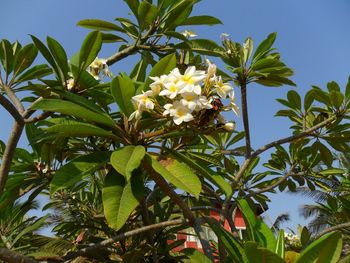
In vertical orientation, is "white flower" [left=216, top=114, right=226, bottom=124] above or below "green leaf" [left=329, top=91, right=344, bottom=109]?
below

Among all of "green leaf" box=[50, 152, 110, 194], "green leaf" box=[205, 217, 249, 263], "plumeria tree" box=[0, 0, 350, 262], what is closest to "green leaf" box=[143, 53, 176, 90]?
"plumeria tree" box=[0, 0, 350, 262]

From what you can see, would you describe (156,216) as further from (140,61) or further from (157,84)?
(157,84)

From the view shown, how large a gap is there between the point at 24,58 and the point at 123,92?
0.79 m

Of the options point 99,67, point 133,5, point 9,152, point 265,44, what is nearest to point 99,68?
point 99,67

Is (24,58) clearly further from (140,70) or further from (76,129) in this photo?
(76,129)

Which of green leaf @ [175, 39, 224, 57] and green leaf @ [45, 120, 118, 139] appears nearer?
green leaf @ [45, 120, 118, 139]

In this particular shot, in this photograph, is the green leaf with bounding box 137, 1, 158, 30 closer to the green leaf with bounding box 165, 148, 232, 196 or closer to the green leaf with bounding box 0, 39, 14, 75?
the green leaf with bounding box 0, 39, 14, 75

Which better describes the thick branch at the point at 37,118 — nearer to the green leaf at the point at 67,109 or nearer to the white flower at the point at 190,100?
the green leaf at the point at 67,109

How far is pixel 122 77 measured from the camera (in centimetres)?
181

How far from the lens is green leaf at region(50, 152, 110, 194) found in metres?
1.61

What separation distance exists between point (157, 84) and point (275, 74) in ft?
4.02

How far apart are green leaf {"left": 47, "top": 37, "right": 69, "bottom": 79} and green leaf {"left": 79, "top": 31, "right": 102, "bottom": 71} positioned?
0.08 meters

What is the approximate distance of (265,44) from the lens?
265cm

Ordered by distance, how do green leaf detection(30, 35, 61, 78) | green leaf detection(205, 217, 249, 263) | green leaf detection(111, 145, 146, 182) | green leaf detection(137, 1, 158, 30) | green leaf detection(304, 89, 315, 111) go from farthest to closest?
green leaf detection(304, 89, 315, 111)
green leaf detection(137, 1, 158, 30)
green leaf detection(30, 35, 61, 78)
green leaf detection(205, 217, 249, 263)
green leaf detection(111, 145, 146, 182)
